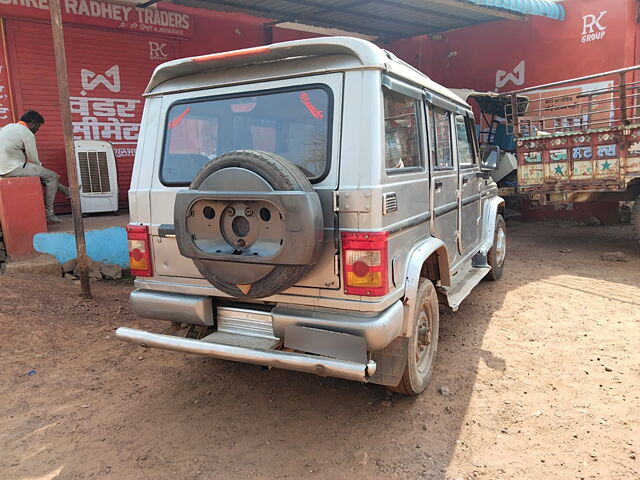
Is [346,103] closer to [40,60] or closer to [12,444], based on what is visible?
[12,444]

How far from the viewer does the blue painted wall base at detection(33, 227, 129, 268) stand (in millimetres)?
5859

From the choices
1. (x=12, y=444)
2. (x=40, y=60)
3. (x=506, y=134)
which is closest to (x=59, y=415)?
(x=12, y=444)

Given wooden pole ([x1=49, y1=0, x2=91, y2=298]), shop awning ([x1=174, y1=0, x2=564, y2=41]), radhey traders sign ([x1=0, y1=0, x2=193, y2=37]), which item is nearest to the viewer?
wooden pole ([x1=49, y1=0, x2=91, y2=298])

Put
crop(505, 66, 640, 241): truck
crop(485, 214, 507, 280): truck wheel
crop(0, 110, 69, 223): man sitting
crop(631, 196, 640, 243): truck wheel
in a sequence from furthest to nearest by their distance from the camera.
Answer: crop(631, 196, 640, 243): truck wheel → crop(505, 66, 640, 241): truck → crop(0, 110, 69, 223): man sitting → crop(485, 214, 507, 280): truck wheel

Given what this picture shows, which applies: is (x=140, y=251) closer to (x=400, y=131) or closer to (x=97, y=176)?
(x=400, y=131)

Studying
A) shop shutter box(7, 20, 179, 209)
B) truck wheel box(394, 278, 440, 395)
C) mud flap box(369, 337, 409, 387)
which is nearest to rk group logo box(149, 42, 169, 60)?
shop shutter box(7, 20, 179, 209)

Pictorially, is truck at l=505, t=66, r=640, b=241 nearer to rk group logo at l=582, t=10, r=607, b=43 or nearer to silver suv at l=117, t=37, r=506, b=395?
rk group logo at l=582, t=10, r=607, b=43

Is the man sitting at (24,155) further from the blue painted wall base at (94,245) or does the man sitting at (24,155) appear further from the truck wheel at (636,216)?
the truck wheel at (636,216)

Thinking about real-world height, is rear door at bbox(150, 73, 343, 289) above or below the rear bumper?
above

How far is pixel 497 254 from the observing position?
5.91 meters

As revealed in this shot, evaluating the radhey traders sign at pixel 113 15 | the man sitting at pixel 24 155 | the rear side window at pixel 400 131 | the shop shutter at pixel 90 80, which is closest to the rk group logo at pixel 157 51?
the shop shutter at pixel 90 80

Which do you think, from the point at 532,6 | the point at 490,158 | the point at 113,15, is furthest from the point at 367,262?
the point at 532,6

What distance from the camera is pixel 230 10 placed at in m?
8.98

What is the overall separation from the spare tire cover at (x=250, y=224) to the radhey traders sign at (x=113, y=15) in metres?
6.56
